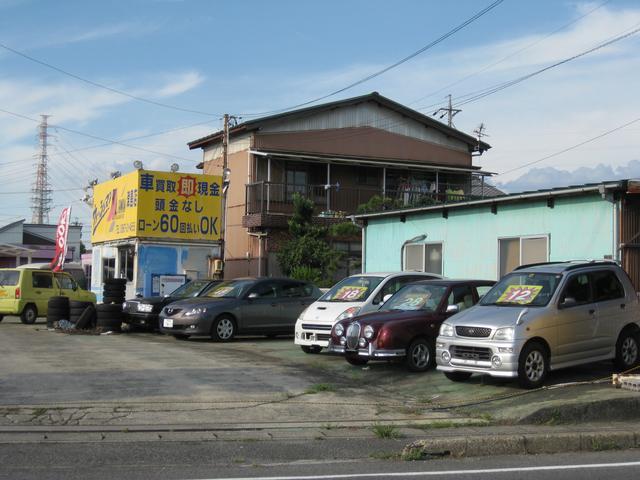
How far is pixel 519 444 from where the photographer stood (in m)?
8.36

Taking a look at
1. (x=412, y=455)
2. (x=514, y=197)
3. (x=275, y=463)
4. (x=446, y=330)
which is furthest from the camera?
(x=514, y=197)

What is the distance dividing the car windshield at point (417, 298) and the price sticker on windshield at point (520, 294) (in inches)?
65.1

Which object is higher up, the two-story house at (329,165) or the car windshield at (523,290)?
the two-story house at (329,165)

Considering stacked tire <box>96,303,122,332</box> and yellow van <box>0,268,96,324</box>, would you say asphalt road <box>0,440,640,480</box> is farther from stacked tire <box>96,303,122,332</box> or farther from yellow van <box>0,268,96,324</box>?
yellow van <box>0,268,96,324</box>

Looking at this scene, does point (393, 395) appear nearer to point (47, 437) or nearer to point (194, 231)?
point (47, 437)

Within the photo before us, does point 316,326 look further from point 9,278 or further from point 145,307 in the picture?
point 9,278

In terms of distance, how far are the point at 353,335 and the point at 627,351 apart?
14.5 ft

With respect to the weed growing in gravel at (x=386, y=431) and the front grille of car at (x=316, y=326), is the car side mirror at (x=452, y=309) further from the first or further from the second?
the weed growing in gravel at (x=386, y=431)

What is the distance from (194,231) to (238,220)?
5507 millimetres

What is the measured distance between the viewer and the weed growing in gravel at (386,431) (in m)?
8.80

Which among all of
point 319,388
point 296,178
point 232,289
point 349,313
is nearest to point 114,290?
point 232,289

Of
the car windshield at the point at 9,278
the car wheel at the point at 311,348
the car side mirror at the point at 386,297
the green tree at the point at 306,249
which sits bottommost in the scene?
the car wheel at the point at 311,348

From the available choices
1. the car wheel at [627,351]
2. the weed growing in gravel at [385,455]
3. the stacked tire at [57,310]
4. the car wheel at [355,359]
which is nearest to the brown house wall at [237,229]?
the stacked tire at [57,310]

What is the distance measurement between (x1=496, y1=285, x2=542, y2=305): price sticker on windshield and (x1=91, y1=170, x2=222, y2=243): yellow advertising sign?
19469 millimetres
